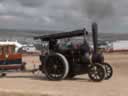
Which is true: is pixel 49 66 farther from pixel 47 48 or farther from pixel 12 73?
pixel 12 73

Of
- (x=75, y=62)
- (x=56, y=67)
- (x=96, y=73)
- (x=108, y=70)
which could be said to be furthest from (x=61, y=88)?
(x=108, y=70)

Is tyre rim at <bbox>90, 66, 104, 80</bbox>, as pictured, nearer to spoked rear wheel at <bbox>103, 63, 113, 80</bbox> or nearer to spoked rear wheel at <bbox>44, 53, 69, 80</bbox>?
spoked rear wheel at <bbox>103, 63, 113, 80</bbox>

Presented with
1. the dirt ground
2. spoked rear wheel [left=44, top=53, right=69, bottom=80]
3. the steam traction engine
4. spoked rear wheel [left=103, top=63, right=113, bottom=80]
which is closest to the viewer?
the dirt ground

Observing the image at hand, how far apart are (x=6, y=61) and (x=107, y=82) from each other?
6.61 meters

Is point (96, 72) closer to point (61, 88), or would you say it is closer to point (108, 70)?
point (108, 70)

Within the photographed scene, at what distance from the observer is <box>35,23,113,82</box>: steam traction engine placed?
20031mm

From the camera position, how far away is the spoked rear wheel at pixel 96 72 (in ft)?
64.7

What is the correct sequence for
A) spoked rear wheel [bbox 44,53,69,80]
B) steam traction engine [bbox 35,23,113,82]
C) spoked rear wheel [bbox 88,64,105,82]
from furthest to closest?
1. spoked rear wheel [bbox 44,53,69,80]
2. steam traction engine [bbox 35,23,113,82]
3. spoked rear wheel [bbox 88,64,105,82]

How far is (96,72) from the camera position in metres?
19.9

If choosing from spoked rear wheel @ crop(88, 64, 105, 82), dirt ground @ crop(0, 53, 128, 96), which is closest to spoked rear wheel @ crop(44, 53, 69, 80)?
dirt ground @ crop(0, 53, 128, 96)

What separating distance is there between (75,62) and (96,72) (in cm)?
123

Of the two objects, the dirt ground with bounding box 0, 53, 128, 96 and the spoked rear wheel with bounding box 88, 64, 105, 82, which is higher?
the spoked rear wheel with bounding box 88, 64, 105, 82

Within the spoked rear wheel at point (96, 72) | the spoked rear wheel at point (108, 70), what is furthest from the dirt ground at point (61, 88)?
the spoked rear wheel at point (108, 70)

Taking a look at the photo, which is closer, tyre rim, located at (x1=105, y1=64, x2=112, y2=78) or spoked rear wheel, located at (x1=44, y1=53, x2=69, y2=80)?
spoked rear wheel, located at (x1=44, y1=53, x2=69, y2=80)
